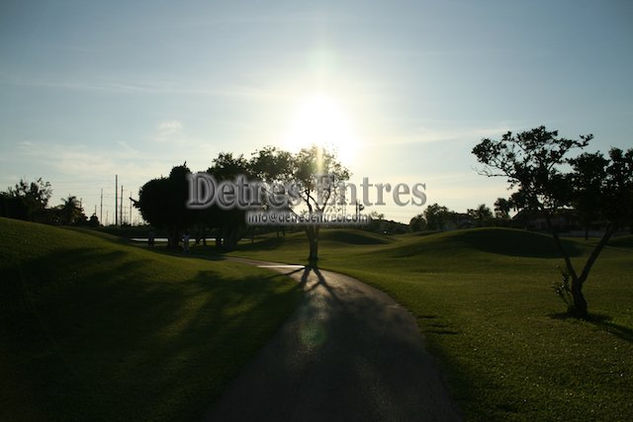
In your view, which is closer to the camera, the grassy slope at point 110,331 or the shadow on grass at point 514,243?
the grassy slope at point 110,331

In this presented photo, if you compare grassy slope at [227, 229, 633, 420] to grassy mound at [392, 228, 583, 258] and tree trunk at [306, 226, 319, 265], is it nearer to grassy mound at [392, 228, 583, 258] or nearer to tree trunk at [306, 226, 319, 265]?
tree trunk at [306, 226, 319, 265]

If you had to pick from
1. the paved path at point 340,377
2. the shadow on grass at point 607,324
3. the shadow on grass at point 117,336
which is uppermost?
the shadow on grass at point 117,336

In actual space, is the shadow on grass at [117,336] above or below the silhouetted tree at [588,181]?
below

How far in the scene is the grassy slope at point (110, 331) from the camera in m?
8.80

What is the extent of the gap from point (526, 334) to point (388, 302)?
7023mm

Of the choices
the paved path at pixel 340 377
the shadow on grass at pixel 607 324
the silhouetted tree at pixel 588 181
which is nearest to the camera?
the paved path at pixel 340 377

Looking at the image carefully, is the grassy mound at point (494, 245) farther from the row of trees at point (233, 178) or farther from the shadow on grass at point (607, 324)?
the shadow on grass at point (607, 324)

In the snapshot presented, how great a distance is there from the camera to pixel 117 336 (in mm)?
13156

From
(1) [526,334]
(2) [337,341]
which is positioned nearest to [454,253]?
(1) [526,334]

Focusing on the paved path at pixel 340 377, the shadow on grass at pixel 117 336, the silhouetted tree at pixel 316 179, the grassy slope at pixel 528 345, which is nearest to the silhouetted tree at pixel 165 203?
the silhouetted tree at pixel 316 179

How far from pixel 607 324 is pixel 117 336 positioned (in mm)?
16983

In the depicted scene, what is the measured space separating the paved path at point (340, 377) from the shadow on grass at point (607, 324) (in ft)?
22.0

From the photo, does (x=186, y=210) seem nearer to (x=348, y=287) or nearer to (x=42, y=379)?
(x=348, y=287)

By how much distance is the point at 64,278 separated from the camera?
16.7m
